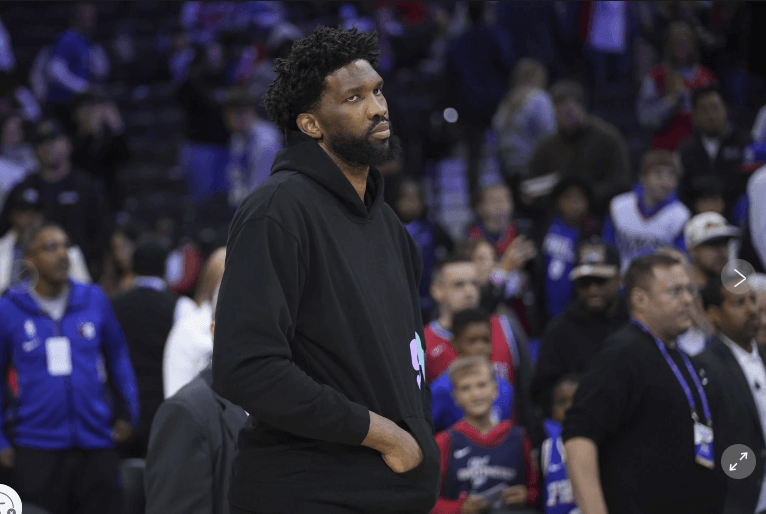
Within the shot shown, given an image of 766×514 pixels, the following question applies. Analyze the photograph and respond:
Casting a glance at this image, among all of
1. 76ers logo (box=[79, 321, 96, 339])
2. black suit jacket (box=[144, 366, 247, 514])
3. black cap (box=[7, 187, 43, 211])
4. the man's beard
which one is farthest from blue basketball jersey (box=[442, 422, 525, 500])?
→ black cap (box=[7, 187, 43, 211])

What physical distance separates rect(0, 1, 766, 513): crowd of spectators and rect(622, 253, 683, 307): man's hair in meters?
0.87

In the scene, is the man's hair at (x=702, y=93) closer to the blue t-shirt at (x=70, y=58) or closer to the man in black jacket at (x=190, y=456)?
the man in black jacket at (x=190, y=456)

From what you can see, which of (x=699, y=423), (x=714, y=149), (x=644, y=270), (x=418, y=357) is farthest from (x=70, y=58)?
(x=418, y=357)

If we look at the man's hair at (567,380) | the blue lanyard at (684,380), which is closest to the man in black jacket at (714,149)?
the man's hair at (567,380)

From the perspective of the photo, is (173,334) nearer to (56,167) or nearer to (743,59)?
(56,167)

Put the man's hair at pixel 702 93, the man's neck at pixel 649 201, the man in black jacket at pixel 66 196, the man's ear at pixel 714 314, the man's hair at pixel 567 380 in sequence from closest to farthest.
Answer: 1. the man's ear at pixel 714 314
2. the man's hair at pixel 567 380
3. the man's neck at pixel 649 201
4. the man's hair at pixel 702 93
5. the man in black jacket at pixel 66 196

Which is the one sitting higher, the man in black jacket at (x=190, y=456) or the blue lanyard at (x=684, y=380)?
the man in black jacket at (x=190, y=456)

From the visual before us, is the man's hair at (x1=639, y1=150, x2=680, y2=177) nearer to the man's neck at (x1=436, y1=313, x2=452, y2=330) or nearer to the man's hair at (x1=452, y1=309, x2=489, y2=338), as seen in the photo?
the man's neck at (x1=436, y1=313, x2=452, y2=330)

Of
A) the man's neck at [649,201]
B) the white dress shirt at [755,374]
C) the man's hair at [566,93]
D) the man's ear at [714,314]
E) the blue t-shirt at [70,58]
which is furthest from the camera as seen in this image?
the blue t-shirt at [70,58]

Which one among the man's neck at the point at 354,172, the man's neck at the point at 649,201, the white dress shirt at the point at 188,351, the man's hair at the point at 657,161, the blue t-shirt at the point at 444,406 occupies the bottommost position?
the blue t-shirt at the point at 444,406

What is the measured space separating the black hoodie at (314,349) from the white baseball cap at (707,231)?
4.03 meters

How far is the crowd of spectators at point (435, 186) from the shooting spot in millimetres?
5562

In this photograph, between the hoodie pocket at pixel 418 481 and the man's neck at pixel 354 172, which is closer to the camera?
the hoodie pocket at pixel 418 481

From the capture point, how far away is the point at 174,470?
111 inches
